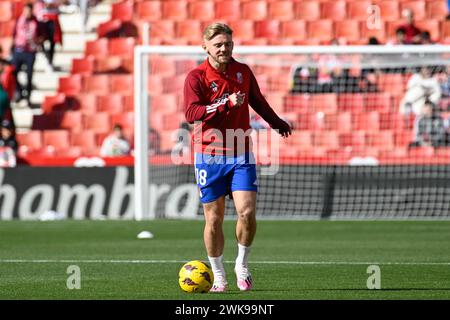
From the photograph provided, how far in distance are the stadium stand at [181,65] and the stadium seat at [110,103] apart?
21 millimetres

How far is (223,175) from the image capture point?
10.4m

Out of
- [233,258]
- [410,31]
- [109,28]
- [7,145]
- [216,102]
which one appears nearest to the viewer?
[216,102]

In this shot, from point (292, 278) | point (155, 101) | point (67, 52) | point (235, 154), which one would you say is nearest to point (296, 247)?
point (292, 278)

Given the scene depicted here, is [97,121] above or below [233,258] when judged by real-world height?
above

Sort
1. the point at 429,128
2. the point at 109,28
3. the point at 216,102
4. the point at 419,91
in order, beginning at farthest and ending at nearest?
the point at 109,28 → the point at 419,91 → the point at 429,128 → the point at 216,102

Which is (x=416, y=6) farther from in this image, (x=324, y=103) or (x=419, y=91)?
(x=324, y=103)

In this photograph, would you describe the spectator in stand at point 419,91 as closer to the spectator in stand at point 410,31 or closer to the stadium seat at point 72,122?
the spectator in stand at point 410,31

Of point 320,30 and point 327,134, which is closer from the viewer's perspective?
point 327,134

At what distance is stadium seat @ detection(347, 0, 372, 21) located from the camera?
27250 mm

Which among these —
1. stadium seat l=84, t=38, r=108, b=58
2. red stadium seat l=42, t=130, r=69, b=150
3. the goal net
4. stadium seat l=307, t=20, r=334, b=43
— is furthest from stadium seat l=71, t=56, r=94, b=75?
stadium seat l=307, t=20, r=334, b=43

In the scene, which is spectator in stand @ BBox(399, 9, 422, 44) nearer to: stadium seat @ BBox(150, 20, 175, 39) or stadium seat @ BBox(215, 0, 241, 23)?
stadium seat @ BBox(215, 0, 241, 23)

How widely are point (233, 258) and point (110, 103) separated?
513 inches

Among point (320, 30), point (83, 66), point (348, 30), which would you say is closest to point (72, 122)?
point (83, 66)

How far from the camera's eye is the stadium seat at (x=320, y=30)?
27.2 metres
